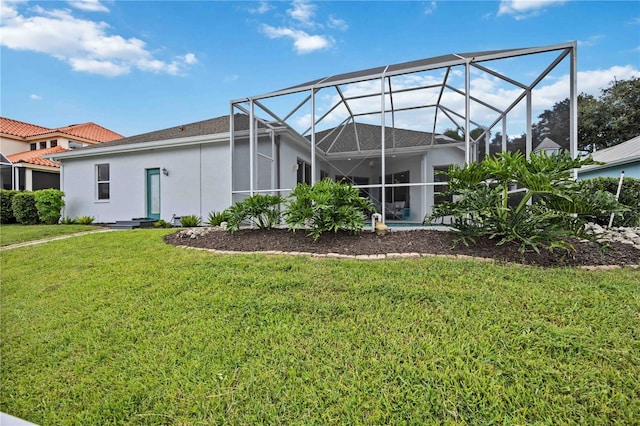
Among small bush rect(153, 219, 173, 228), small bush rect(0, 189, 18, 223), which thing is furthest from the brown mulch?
small bush rect(0, 189, 18, 223)

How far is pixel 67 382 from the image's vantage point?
84.0 inches

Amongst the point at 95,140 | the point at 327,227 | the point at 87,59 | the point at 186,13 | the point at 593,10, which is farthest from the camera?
the point at 95,140

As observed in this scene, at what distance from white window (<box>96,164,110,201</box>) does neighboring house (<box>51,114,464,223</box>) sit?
0.10ft

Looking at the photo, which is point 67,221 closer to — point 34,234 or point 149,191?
point 34,234

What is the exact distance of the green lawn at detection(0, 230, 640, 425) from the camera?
1688mm

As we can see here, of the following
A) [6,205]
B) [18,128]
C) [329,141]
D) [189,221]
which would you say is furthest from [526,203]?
[18,128]

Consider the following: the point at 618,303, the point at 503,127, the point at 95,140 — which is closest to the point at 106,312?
the point at 618,303

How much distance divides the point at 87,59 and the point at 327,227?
11688 mm

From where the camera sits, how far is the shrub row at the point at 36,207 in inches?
403

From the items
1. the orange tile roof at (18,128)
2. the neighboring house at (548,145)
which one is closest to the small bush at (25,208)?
the orange tile roof at (18,128)

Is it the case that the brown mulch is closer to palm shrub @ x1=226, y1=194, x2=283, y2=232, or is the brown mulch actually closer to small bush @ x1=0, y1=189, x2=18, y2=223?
palm shrub @ x1=226, y1=194, x2=283, y2=232

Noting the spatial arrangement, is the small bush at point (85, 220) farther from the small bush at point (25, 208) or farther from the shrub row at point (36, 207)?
the small bush at point (25, 208)

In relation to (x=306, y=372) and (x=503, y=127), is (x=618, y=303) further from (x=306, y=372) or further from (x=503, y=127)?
(x=503, y=127)

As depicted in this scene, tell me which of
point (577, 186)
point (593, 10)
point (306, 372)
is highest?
point (593, 10)
